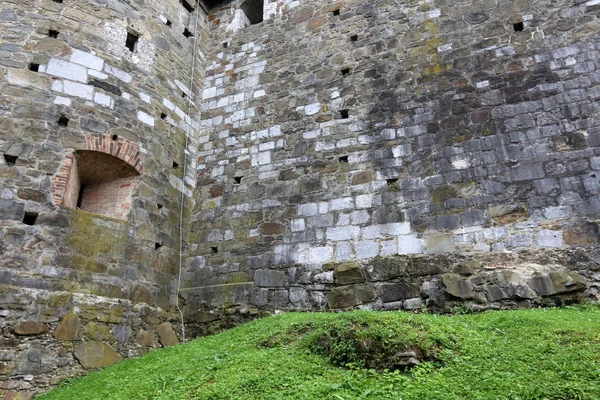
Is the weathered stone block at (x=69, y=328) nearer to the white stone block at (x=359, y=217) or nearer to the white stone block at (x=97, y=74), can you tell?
the white stone block at (x=97, y=74)

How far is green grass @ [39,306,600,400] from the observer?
387 centimetres

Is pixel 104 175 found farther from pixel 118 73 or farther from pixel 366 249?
pixel 366 249

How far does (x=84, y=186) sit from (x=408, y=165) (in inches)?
208

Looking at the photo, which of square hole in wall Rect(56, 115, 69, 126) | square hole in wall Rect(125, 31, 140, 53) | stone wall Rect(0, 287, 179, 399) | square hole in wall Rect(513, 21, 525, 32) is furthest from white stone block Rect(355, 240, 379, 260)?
square hole in wall Rect(125, 31, 140, 53)

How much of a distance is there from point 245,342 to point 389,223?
288 centimetres

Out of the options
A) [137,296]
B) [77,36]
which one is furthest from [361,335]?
[77,36]

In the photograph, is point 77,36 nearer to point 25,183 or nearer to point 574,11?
point 25,183

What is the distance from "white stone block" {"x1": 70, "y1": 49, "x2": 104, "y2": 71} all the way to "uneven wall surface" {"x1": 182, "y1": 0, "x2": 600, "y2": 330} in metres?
2.34

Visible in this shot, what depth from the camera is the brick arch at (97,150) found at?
22.2ft

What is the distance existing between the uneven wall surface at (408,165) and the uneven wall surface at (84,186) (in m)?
0.97

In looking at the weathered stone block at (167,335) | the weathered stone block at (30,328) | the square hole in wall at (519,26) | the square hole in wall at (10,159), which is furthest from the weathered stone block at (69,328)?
the square hole in wall at (519,26)

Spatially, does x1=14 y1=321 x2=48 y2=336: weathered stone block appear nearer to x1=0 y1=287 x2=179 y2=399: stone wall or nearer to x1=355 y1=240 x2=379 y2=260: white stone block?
x1=0 y1=287 x2=179 y2=399: stone wall

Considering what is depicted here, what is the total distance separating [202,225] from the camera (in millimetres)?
8539

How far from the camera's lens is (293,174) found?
27.1 ft
